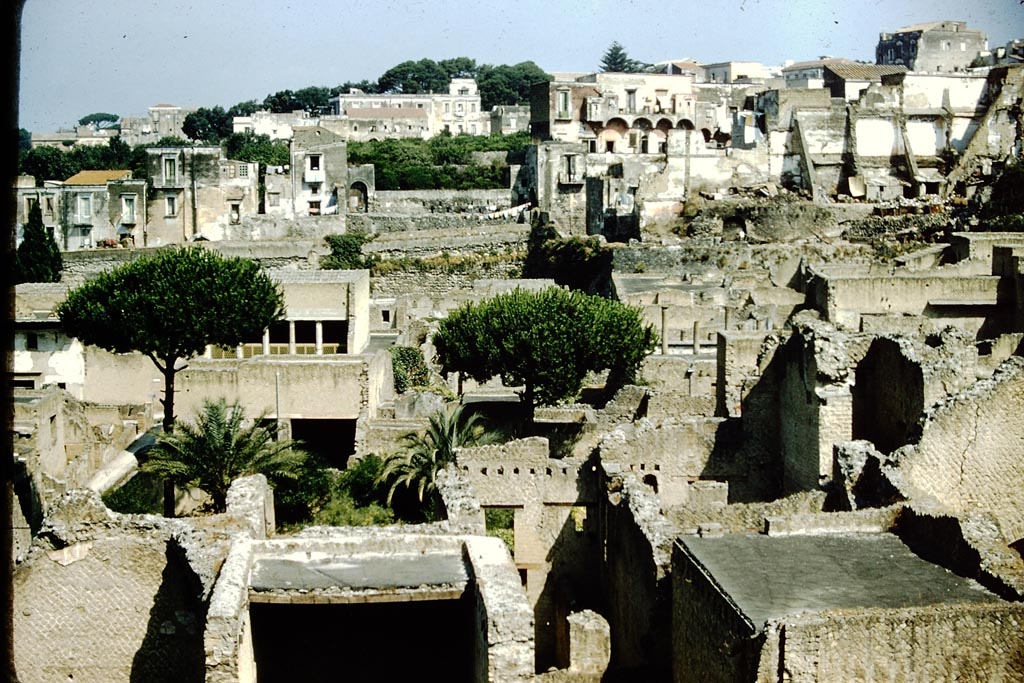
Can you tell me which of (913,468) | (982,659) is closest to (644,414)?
(913,468)

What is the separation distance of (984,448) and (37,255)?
47.7 meters

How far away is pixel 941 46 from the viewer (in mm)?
96312

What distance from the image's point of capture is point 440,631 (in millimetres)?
16516

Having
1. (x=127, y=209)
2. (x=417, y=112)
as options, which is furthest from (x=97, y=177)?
(x=417, y=112)

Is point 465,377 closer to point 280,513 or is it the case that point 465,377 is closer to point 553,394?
point 553,394

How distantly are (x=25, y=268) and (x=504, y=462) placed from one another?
39464mm

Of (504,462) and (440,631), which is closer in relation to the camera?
(440,631)

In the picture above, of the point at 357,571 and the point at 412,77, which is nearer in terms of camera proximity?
the point at 357,571

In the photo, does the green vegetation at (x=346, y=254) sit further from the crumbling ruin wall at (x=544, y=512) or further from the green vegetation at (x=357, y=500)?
the crumbling ruin wall at (x=544, y=512)

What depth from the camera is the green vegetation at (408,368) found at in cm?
3650

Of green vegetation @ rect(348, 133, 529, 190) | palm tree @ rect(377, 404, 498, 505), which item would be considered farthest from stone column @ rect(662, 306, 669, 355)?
green vegetation @ rect(348, 133, 529, 190)

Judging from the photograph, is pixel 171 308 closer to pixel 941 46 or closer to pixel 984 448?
pixel 984 448

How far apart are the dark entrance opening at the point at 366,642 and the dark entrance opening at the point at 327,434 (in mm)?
14195

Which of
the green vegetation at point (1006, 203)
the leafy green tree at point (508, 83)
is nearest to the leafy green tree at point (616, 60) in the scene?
the leafy green tree at point (508, 83)
